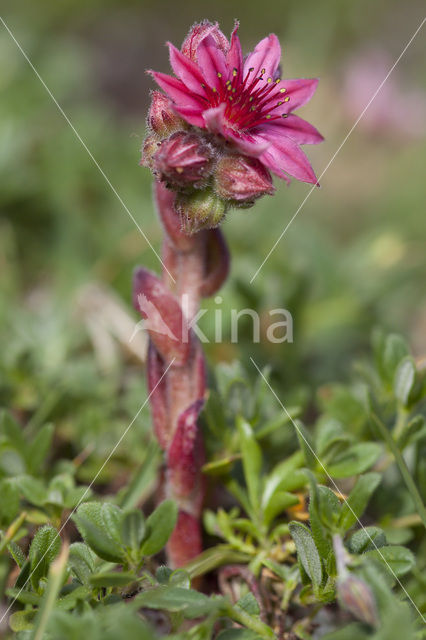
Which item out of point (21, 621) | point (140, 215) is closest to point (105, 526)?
point (21, 621)

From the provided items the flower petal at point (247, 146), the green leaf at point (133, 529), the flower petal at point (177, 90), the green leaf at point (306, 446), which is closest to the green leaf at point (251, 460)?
the green leaf at point (306, 446)

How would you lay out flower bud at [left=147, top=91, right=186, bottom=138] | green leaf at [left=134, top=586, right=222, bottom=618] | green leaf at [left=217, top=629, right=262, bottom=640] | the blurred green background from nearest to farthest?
1. green leaf at [left=134, top=586, right=222, bottom=618]
2. green leaf at [left=217, top=629, right=262, bottom=640]
3. flower bud at [left=147, top=91, right=186, bottom=138]
4. the blurred green background

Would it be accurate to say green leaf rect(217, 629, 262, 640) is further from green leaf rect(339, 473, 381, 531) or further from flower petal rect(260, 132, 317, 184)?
flower petal rect(260, 132, 317, 184)

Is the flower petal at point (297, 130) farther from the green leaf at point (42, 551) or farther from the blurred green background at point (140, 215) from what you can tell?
the green leaf at point (42, 551)

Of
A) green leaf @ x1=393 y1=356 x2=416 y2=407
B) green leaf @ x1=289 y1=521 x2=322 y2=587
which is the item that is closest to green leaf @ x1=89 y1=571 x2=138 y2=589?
green leaf @ x1=289 y1=521 x2=322 y2=587

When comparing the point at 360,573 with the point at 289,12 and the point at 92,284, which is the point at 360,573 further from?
the point at 289,12

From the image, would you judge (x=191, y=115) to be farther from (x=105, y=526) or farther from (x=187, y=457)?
(x=105, y=526)

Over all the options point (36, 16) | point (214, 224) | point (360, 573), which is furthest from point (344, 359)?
point (36, 16)
